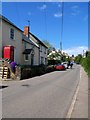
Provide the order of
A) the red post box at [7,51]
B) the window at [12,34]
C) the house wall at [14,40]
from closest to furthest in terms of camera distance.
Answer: the red post box at [7,51] → the house wall at [14,40] → the window at [12,34]

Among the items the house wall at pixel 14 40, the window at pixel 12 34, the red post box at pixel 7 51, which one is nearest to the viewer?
the red post box at pixel 7 51

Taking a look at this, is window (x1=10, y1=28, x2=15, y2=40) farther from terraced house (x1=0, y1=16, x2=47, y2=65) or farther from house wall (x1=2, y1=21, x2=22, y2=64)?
house wall (x1=2, y1=21, x2=22, y2=64)

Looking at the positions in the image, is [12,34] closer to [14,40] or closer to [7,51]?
[14,40]

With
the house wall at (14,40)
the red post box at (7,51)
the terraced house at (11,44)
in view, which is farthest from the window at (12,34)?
the red post box at (7,51)

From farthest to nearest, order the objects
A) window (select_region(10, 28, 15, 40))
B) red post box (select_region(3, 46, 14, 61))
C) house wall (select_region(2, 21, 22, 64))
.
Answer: window (select_region(10, 28, 15, 40))
house wall (select_region(2, 21, 22, 64))
red post box (select_region(3, 46, 14, 61))

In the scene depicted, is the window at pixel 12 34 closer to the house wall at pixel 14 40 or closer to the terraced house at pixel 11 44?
the terraced house at pixel 11 44

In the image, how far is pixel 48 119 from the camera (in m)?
8.30

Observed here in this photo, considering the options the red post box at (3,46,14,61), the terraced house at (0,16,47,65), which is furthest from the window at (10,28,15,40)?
the red post box at (3,46,14,61)

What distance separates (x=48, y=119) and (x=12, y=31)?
1080 inches

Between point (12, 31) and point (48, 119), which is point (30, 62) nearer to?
point (12, 31)

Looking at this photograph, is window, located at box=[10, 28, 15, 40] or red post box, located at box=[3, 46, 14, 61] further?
window, located at box=[10, 28, 15, 40]

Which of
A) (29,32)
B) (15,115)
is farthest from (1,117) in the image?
(29,32)

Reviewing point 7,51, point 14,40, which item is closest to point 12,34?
point 14,40

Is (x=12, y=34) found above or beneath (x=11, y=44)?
above
